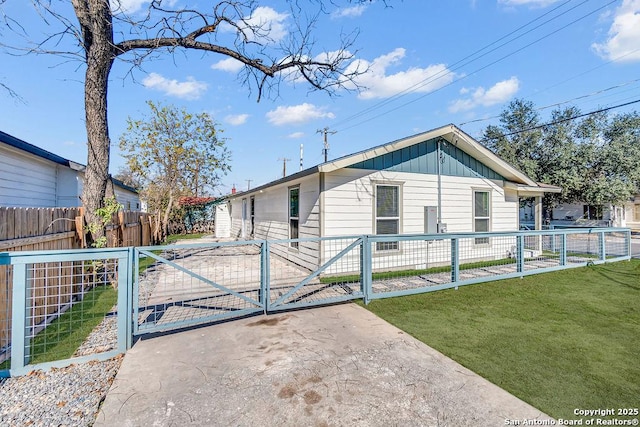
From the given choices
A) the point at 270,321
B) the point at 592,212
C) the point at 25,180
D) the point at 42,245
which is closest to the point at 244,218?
the point at 25,180

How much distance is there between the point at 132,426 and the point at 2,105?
18.0 feet

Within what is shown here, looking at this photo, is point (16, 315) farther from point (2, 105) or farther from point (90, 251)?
point (2, 105)

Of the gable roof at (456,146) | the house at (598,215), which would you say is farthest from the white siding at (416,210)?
the house at (598,215)

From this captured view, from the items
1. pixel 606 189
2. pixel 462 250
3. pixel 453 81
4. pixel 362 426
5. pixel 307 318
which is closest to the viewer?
pixel 362 426

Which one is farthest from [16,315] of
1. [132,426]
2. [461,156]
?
[461,156]

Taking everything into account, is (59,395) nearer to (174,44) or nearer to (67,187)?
(174,44)

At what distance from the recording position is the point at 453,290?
5.61m

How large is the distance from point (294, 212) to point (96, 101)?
Result: 16.3 ft

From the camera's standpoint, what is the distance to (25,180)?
7023 millimetres

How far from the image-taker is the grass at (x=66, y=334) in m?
3.21

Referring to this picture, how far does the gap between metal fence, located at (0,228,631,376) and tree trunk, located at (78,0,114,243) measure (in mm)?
1102

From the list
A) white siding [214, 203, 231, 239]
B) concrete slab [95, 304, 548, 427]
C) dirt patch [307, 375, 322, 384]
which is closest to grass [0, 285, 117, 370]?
concrete slab [95, 304, 548, 427]

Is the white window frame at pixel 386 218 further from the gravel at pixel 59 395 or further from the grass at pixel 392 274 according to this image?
the gravel at pixel 59 395

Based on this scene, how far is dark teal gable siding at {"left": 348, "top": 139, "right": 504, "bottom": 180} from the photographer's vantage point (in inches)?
289
